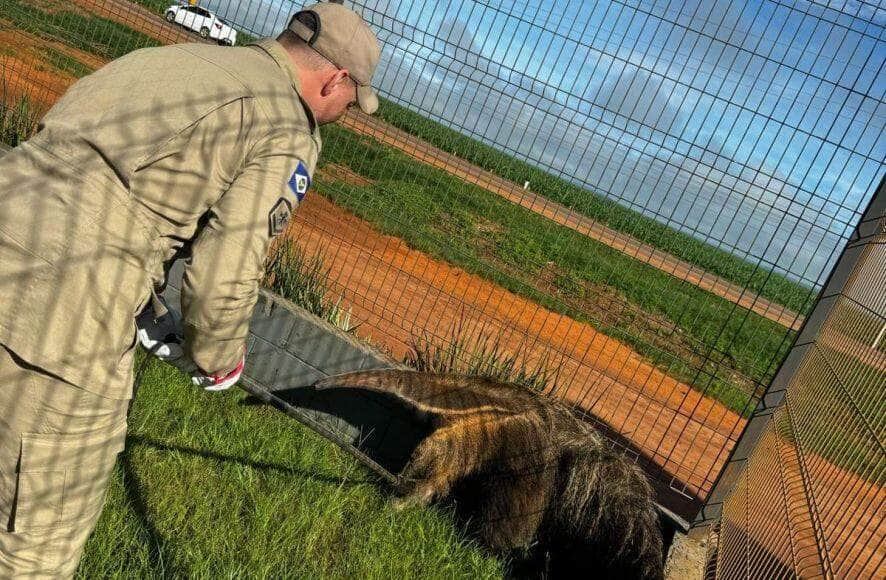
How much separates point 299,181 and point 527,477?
307cm

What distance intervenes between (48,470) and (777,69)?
4148 mm

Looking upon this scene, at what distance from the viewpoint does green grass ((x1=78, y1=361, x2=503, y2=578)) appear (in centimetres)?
311

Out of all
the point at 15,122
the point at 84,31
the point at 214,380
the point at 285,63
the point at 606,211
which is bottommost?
the point at 15,122

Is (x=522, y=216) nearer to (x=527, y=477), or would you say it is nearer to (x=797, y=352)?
(x=527, y=477)

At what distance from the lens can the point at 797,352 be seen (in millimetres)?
4277

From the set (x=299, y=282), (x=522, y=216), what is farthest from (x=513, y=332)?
(x=299, y=282)

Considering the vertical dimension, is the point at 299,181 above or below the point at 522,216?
above

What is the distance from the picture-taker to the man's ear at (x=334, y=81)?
226 centimetres

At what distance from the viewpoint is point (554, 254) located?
10.9 metres

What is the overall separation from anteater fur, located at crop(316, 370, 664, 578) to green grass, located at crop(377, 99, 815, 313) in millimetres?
1312

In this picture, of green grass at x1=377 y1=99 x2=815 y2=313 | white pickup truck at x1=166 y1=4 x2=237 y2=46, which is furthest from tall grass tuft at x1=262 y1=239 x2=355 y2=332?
white pickup truck at x1=166 y1=4 x2=237 y2=46

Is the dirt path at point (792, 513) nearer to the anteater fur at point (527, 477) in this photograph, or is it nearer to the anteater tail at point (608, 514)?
the anteater tail at point (608, 514)

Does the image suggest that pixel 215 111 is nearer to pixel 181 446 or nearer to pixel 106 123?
pixel 106 123

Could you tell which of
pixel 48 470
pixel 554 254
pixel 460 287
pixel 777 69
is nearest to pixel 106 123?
pixel 48 470
